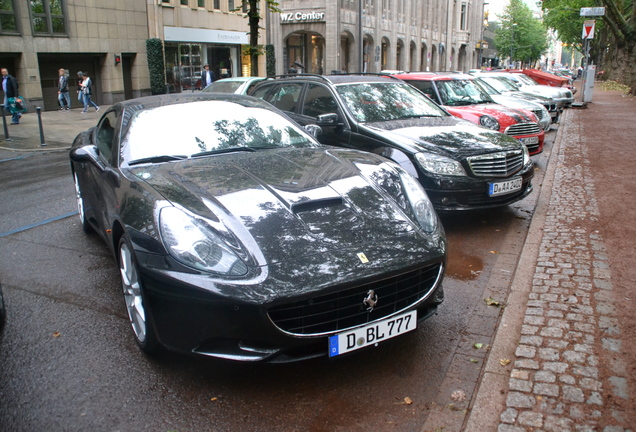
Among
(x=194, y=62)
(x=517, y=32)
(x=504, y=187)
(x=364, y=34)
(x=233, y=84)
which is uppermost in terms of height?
(x=517, y=32)

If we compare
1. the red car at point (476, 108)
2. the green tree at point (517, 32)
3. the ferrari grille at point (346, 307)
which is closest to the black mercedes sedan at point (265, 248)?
the ferrari grille at point (346, 307)

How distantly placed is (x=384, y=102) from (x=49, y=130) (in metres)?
13.4

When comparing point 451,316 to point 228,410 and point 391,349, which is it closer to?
point 391,349

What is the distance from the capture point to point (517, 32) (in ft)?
313

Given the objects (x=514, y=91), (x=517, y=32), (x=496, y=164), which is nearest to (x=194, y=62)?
(x=514, y=91)

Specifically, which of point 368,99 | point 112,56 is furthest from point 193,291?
point 112,56

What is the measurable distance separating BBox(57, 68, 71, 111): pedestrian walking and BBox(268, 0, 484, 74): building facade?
1292cm

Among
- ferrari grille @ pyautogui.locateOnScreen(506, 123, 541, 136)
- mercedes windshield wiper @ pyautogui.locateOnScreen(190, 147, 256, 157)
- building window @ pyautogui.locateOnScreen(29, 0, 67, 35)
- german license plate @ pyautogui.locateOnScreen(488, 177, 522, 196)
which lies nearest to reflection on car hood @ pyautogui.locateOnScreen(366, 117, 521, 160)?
german license plate @ pyautogui.locateOnScreen(488, 177, 522, 196)

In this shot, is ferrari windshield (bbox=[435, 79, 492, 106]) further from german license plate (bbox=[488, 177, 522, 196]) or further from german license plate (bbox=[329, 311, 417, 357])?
german license plate (bbox=[329, 311, 417, 357])

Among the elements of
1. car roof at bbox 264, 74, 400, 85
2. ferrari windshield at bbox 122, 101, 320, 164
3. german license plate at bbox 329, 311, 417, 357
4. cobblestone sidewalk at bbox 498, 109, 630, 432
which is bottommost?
cobblestone sidewalk at bbox 498, 109, 630, 432

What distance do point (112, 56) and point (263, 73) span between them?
13.5 m

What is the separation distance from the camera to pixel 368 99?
24.2ft

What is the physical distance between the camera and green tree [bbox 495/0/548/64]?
9425 centimetres

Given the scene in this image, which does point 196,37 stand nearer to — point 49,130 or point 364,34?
point 49,130
